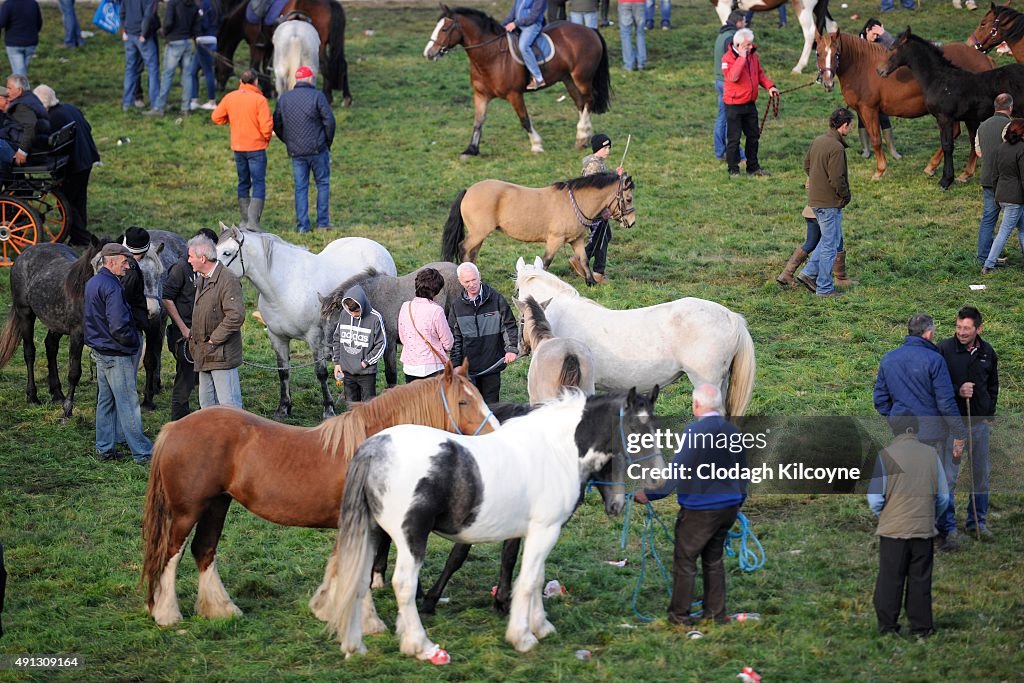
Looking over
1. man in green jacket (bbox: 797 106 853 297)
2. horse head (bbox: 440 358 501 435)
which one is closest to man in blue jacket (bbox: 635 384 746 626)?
horse head (bbox: 440 358 501 435)

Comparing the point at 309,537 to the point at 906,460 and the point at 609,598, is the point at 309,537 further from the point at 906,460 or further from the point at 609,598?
the point at 906,460

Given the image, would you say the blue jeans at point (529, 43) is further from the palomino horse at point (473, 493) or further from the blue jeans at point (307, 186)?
the palomino horse at point (473, 493)

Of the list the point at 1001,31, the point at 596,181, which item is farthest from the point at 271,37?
the point at 1001,31

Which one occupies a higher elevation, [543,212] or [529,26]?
[529,26]

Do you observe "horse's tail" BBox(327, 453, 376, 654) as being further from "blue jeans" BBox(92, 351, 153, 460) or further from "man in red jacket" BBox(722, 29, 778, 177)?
"man in red jacket" BBox(722, 29, 778, 177)

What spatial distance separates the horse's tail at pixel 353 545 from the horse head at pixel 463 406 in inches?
36.6

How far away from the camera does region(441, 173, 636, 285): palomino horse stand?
12.8 m

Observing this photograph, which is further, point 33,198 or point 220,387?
point 33,198

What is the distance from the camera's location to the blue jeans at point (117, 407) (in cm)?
983

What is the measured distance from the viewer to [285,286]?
11.1 metres

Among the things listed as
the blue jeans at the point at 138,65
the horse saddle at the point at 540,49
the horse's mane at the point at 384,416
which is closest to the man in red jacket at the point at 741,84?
the horse saddle at the point at 540,49

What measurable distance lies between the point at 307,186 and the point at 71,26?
11.0 meters

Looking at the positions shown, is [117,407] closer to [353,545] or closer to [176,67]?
[353,545]

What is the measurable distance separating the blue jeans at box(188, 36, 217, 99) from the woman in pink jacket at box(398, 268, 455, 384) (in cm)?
1249
